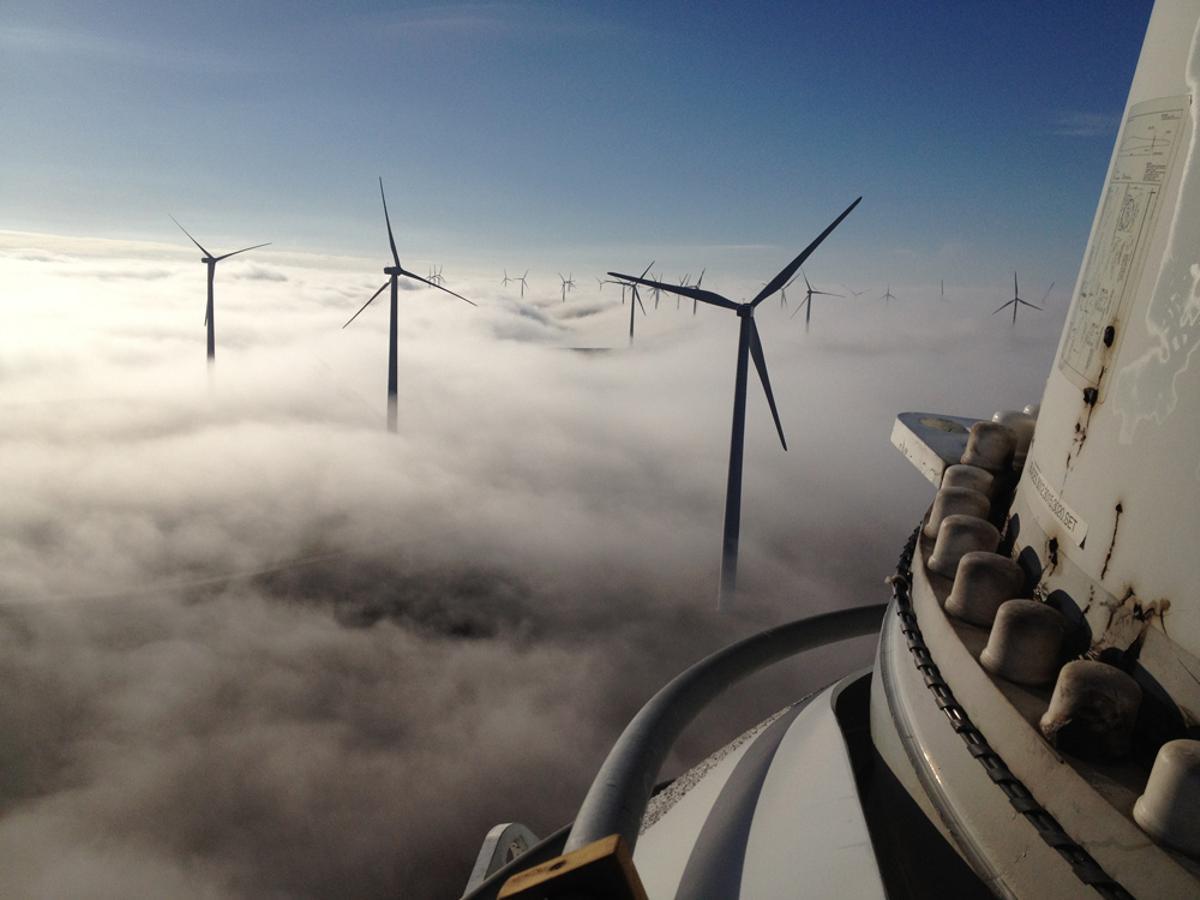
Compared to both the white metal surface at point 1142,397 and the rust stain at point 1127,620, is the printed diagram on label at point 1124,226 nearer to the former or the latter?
the white metal surface at point 1142,397

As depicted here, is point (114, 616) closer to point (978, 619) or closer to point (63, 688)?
point (63, 688)

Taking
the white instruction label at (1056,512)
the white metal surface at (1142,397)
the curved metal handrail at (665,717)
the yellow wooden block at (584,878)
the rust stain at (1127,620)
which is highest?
the white metal surface at (1142,397)

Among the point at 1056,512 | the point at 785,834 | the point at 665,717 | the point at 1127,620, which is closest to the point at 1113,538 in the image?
the point at 1127,620

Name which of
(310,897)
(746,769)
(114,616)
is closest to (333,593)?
(114,616)

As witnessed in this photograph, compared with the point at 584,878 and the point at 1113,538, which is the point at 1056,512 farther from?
the point at 584,878

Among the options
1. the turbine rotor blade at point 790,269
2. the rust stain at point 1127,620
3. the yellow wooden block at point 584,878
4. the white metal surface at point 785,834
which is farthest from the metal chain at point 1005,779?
the turbine rotor blade at point 790,269
